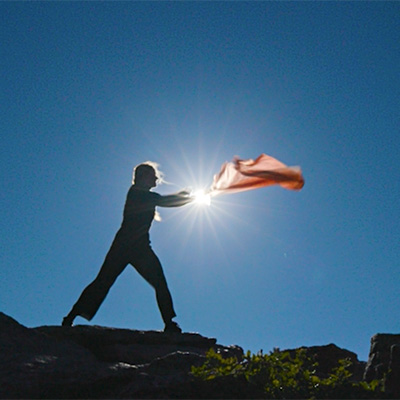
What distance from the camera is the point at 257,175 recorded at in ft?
21.4

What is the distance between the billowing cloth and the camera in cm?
610

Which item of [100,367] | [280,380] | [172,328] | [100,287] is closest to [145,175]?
[100,287]

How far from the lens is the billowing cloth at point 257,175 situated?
6102mm

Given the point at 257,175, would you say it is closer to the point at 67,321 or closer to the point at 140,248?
the point at 140,248

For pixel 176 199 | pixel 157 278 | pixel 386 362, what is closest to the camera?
pixel 386 362

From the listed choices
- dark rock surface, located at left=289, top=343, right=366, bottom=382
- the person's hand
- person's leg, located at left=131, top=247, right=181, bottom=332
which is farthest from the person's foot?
dark rock surface, located at left=289, top=343, right=366, bottom=382

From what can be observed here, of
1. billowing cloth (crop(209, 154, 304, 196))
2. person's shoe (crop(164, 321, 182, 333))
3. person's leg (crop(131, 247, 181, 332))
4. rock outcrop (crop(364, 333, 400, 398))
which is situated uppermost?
billowing cloth (crop(209, 154, 304, 196))

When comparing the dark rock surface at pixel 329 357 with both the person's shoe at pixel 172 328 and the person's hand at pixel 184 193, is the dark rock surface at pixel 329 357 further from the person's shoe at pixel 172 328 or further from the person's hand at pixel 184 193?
the person's hand at pixel 184 193

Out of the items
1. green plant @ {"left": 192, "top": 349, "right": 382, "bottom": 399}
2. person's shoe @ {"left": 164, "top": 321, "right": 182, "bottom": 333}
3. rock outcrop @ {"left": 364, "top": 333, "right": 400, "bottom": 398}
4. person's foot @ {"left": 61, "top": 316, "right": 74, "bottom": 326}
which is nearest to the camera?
green plant @ {"left": 192, "top": 349, "right": 382, "bottom": 399}

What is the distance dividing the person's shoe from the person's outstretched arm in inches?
83.9

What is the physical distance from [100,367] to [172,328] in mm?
3213

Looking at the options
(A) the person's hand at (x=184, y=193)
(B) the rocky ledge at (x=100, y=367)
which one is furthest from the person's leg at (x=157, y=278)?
(B) the rocky ledge at (x=100, y=367)

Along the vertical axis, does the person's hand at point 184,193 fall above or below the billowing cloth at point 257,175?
above

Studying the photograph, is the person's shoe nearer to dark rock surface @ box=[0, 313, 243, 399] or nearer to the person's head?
dark rock surface @ box=[0, 313, 243, 399]
